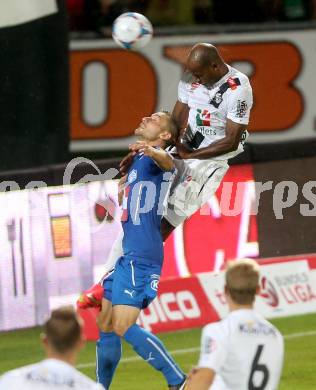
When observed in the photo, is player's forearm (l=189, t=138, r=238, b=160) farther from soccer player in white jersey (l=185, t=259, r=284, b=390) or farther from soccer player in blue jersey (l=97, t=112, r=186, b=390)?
soccer player in white jersey (l=185, t=259, r=284, b=390)

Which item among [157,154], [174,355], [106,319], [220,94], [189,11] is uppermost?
[220,94]

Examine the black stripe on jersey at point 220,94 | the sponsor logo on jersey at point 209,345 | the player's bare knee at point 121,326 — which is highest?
the black stripe on jersey at point 220,94

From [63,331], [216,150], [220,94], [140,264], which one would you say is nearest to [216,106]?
[220,94]

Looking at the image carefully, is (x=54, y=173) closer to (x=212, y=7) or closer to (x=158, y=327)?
(x=158, y=327)

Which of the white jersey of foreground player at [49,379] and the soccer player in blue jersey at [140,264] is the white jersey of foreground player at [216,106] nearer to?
the soccer player in blue jersey at [140,264]

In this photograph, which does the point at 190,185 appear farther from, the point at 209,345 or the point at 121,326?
the point at 209,345

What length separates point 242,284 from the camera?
7195 millimetres

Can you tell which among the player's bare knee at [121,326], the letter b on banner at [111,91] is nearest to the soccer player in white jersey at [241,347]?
the player's bare knee at [121,326]

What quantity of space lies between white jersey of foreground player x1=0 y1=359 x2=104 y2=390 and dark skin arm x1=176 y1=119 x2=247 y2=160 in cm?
391

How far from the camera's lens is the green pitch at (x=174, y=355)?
10328 millimetres

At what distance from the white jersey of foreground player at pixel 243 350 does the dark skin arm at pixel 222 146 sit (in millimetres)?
3084

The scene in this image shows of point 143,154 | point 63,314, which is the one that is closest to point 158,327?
point 143,154

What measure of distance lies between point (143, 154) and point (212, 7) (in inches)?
380

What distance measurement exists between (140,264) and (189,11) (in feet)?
31.8
